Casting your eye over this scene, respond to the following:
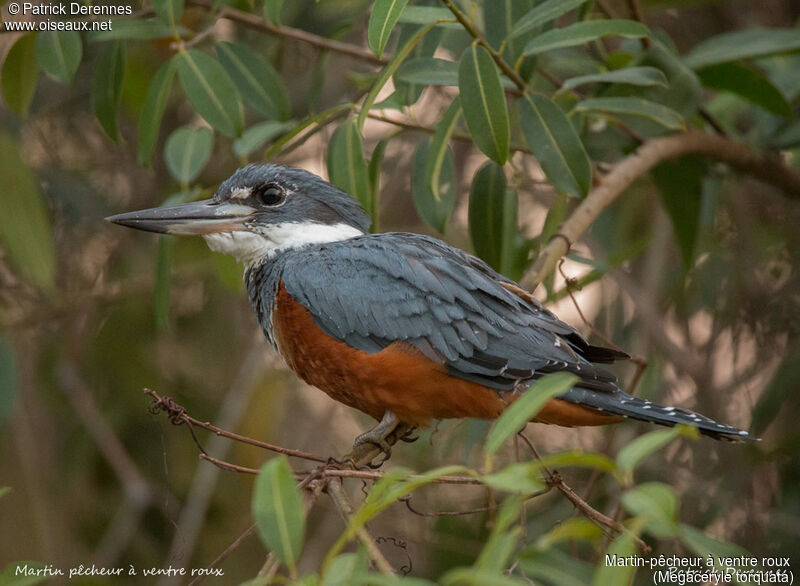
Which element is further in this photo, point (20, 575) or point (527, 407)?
point (20, 575)

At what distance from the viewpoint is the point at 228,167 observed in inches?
192

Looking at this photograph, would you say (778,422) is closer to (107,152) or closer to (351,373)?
(351,373)

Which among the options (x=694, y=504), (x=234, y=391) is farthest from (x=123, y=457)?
(x=694, y=504)

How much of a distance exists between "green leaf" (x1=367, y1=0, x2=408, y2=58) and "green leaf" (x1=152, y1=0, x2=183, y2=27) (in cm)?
95

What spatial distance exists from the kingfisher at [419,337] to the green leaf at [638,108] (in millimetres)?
631

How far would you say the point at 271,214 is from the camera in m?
3.41

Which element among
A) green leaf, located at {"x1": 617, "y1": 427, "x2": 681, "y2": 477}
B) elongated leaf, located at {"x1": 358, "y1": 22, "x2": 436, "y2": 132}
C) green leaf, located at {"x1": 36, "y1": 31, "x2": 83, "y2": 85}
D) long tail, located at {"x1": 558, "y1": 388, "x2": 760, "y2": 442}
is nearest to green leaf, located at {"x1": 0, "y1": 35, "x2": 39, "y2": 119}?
green leaf, located at {"x1": 36, "y1": 31, "x2": 83, "y2": 85}

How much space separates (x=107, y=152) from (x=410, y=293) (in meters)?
2.86

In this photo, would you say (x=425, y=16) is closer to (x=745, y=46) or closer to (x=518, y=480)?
(x=745, y=46)

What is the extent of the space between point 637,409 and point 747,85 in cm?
162

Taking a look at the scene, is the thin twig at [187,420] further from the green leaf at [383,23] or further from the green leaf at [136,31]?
the green leaf at [136,31]

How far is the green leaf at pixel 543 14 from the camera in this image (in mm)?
2715

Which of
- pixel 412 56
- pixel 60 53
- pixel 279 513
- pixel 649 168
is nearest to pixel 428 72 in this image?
pixel 412 56

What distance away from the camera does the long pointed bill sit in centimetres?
319
